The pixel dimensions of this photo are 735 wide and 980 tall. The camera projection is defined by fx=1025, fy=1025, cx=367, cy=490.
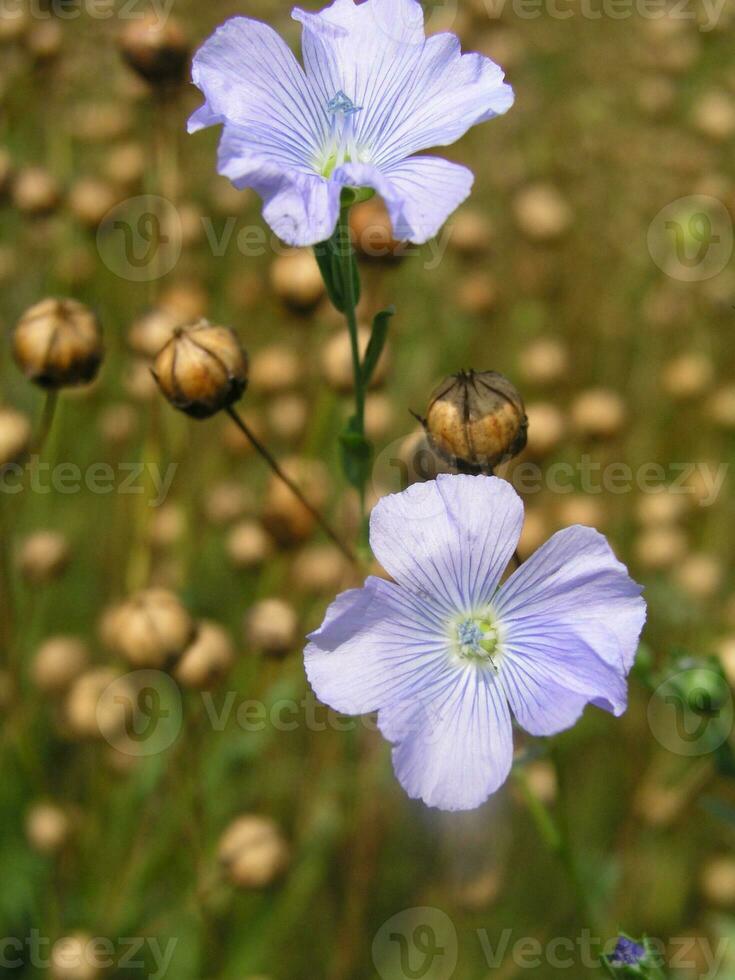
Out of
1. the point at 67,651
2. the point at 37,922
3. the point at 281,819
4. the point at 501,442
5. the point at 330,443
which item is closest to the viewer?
the point at 501,442

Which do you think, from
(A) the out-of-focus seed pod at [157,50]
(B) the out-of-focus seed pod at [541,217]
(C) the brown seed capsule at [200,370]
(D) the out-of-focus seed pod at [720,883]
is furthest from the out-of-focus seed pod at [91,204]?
(D) the out-of-focus seed pod at [720,883]

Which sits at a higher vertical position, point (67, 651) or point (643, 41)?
point (643, 41)

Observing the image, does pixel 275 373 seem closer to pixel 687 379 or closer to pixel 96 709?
pixel 96 709

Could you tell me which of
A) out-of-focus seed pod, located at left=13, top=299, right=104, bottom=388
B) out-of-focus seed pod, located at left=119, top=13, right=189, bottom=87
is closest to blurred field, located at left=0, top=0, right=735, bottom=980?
out-of-focus seed pod, located at left=119, top=13, right=189, bottom=87

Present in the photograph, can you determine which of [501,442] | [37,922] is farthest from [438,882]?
[501,442]

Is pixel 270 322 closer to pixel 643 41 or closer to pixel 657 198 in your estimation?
pixel 657 198

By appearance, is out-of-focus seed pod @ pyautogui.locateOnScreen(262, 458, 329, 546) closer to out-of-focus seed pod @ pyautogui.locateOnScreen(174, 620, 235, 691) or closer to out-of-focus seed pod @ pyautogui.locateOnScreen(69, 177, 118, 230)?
out-of-focus seed pod @ pyautogui.locateOnScreen(174, 620, 235, 691)

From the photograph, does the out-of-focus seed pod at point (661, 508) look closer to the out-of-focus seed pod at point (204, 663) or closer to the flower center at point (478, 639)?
the out-of-focus seed pod at point (204, 663)
